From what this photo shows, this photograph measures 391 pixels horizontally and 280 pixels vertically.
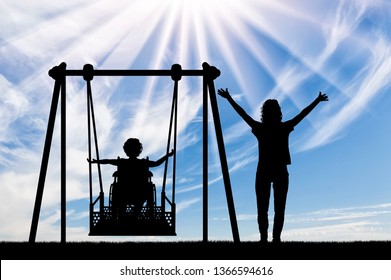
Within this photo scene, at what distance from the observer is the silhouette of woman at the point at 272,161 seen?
348 inches

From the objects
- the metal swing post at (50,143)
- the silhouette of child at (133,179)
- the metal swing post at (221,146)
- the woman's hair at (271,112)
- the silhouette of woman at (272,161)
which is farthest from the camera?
the silhouette of child at (133,179)

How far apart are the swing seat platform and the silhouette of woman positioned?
1.87m

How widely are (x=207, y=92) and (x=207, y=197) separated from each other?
1678mm

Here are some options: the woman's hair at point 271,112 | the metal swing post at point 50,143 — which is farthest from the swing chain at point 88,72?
the woman's hair at point 271,112

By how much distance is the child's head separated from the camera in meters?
11.4

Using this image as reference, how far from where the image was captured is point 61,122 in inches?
422

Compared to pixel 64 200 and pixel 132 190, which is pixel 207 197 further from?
pixel 64 200

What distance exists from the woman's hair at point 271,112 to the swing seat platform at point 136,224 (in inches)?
93.2

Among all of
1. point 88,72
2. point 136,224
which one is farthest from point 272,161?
point 88,72

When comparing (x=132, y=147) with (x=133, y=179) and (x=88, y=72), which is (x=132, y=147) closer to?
(x=133, y=179)

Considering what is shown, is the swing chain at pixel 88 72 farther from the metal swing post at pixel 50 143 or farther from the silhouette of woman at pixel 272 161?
the silhouette of woman at pixel 272 161

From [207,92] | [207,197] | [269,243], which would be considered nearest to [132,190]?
[207,197]

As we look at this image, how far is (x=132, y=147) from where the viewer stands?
11.4 metres
